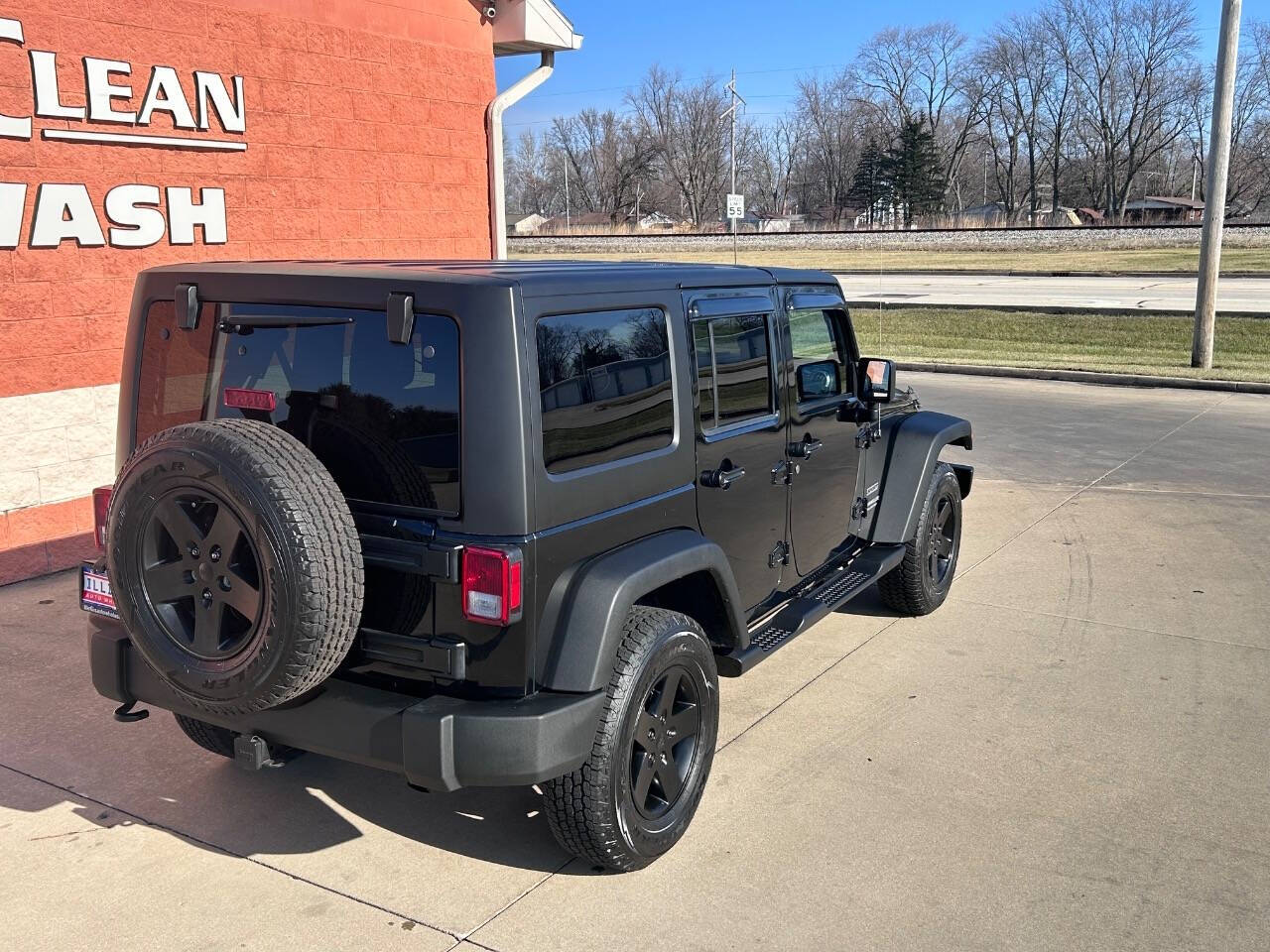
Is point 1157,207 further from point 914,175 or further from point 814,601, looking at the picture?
point 814,601

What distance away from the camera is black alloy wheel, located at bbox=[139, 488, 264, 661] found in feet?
10.2

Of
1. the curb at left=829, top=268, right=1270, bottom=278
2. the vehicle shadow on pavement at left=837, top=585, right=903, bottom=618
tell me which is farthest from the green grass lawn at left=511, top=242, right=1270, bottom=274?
the vehicle shadow on pavement at left=837, top=585, right=903, bottom=618

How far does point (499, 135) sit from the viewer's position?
10.1 meters

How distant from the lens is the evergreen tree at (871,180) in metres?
79.5

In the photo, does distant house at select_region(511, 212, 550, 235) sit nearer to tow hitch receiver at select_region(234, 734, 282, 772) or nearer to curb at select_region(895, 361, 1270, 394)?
curb at select_region(895, 361, 1270, 394)

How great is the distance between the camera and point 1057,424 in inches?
480

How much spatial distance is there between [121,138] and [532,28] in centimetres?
409

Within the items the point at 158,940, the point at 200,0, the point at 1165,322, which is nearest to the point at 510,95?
the point at 200,0

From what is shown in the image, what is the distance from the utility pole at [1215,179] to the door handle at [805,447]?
1205 centimetres

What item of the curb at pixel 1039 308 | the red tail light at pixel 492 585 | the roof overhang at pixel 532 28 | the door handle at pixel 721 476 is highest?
the roof overhang at pixel 532 28

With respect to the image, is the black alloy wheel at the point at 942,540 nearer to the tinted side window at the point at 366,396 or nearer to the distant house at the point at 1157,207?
the tinted side window at the point at 366,396

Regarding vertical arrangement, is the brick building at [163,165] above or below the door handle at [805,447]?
above

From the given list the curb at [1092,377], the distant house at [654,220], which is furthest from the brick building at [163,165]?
the distant house at [654,220]

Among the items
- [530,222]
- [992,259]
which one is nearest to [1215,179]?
[992,259]
